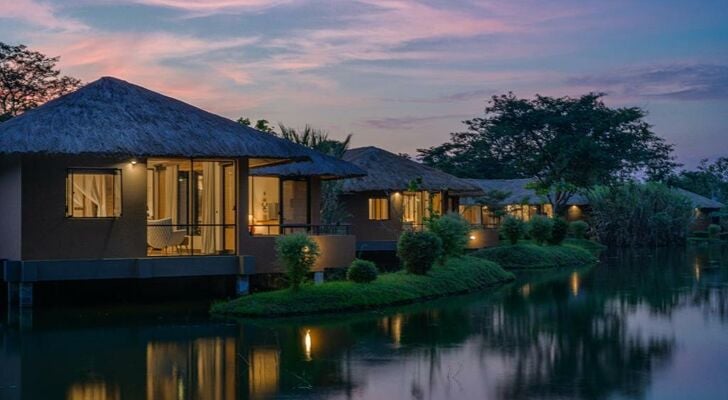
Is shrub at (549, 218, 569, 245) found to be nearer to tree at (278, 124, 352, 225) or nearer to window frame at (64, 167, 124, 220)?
tree at (278, 124, 352, 225)

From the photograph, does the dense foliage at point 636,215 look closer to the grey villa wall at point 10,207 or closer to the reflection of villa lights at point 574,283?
the reflection of villa lights at point 574,283

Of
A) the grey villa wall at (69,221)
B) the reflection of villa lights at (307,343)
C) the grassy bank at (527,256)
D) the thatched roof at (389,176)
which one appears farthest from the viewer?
the thatched roof at (389,176)

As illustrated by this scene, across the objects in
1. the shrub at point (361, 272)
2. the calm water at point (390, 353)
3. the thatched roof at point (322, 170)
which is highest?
the thatched roof at point (322, 170)

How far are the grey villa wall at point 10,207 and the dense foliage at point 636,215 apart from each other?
1485 inches

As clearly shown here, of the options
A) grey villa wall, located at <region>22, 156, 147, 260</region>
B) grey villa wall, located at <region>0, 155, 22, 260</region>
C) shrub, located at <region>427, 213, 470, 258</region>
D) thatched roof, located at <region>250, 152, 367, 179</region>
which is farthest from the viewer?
thatched roof, located at <region>250, 152, 367, 179</region>

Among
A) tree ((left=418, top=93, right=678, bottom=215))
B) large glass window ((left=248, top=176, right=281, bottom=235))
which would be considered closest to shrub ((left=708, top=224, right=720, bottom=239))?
tree ((left=418, top=93, right=678, bottom=215))

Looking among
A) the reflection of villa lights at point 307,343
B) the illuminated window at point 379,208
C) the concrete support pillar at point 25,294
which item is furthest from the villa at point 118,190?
the illuminated window at point 379,208

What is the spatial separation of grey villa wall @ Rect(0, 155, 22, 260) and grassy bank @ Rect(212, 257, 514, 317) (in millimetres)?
4313

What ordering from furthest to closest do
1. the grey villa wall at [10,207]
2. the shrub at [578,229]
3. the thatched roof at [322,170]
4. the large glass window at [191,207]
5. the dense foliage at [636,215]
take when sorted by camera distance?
1. the dense foliage at [636,215]
2. the shrub at [578,229]
3. the thatched roof at [322,170]
4. the large glass window at [191,207]
5. the grey villa wall at [10,207]

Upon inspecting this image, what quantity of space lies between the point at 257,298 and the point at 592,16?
46.3 feet

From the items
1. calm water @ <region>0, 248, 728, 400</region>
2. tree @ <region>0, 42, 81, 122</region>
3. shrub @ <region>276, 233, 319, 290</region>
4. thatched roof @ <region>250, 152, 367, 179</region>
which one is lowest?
calm water @ <region>0, 248, 728, 400</region>

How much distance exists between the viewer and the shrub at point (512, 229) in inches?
1355

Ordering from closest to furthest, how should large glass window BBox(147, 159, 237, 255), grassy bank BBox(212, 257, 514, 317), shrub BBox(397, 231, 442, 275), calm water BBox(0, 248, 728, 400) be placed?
1. calm water BBox(0, 248, 728, 400)
2. grassy bank BBox(212, 257, 514, 317)
3. large glass window BBox(147, 159, 237, 255)
4. shrub BBox(397, 231, 442, 275)

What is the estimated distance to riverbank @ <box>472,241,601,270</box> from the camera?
32.8 metres
